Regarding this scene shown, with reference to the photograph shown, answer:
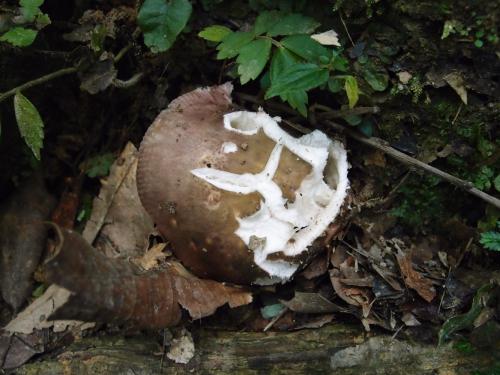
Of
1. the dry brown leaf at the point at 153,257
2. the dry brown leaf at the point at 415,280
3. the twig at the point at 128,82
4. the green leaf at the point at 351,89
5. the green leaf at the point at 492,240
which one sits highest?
the green leaf at the point at 351,89

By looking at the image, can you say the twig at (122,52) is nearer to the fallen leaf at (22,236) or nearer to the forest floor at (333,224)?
the forest floor at (333,224)

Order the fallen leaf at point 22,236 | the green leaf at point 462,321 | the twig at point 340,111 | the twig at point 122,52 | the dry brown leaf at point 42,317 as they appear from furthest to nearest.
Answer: the fallen leaf at point 22,236
the twig at point 122,52
the dry brown leaf at point 42,317
the twig at point 340,111
the green leaf at point 462,321

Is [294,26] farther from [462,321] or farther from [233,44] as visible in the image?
[462,321]

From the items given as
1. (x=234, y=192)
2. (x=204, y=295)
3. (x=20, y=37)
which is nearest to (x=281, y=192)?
(x=234, y=192)

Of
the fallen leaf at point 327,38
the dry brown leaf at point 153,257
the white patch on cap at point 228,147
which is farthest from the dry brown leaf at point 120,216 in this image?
the fallen leaf at point 327,38

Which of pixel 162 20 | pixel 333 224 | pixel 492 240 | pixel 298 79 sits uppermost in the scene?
pixel 162 20

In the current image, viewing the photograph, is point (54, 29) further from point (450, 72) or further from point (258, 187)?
point (450, 72)

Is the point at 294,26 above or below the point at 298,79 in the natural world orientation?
above
